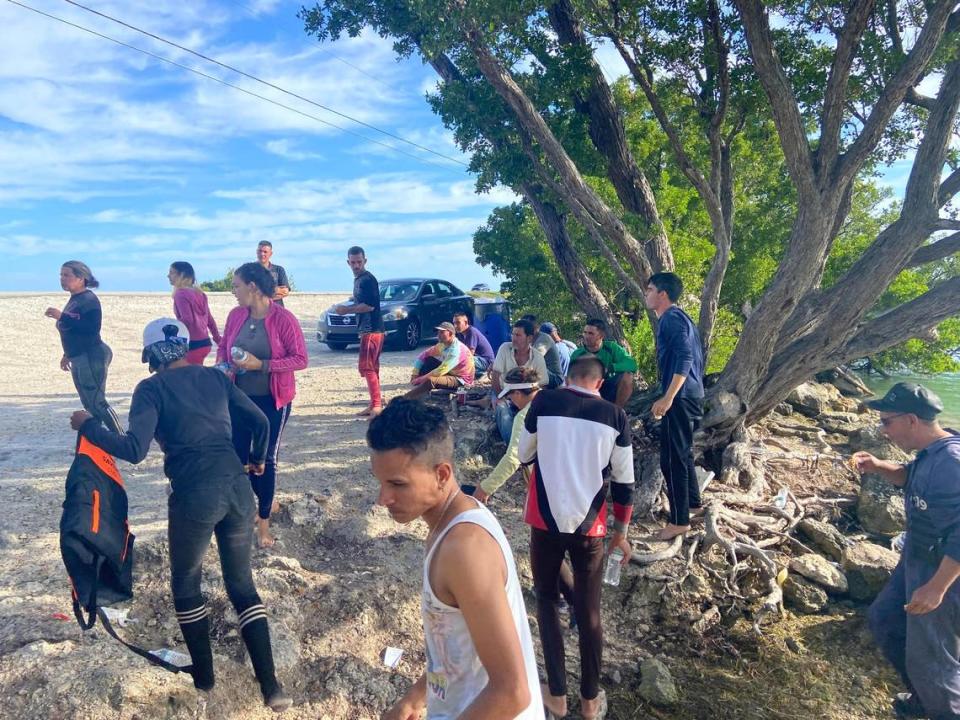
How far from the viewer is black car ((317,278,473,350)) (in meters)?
15.2

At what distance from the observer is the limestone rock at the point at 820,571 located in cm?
561

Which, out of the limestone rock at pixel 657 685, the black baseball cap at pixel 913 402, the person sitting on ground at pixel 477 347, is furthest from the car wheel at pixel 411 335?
the black baseball cap at pixel 913 402

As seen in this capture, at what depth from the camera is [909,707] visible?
3846mm

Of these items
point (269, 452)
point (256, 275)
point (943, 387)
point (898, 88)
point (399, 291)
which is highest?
point (898, 88)

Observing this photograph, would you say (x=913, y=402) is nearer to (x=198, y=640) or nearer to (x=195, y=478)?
(x=195, y=478)

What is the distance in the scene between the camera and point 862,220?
50.1ft

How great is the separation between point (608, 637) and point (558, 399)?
242 cm

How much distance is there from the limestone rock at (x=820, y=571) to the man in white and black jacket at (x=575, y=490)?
9.69 ft

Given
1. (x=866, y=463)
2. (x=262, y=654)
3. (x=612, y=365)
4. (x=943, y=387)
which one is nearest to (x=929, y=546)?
(x=866, y=463)

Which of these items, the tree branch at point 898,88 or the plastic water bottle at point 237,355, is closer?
the plastic water bottle at point 237,355

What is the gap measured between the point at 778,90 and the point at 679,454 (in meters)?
3.71

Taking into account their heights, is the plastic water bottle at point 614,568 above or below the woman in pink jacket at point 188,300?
below

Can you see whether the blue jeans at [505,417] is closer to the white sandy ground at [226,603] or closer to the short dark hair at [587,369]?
the white sandy ground at [226,603]

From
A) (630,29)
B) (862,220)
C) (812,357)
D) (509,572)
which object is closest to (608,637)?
(509,572)
